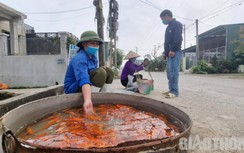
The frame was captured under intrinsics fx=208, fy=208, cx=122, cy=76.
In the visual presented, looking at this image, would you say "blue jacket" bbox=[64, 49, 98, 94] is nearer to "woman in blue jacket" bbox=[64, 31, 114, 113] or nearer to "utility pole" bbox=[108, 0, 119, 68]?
"woman in blue jacket" bbox=[64, 31, 114, 113]

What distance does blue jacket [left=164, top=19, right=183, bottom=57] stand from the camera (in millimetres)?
4270

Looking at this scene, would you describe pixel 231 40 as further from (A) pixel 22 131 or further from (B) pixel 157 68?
(A) pixel 22 131

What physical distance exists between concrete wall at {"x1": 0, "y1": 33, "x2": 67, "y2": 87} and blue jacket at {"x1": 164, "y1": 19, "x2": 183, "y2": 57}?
18.6 ft

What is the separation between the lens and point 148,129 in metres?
1.58

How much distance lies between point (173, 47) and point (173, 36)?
307mm

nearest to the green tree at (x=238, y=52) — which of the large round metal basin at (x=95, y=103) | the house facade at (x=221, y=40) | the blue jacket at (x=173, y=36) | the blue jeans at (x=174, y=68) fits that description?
the house facade at (x=221, y=40)

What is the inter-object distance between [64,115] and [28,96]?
137 cm

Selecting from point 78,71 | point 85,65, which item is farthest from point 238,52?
point 78,71

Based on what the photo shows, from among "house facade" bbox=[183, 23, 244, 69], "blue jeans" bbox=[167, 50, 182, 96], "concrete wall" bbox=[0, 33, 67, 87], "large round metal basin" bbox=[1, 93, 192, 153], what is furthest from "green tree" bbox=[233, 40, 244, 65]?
"large round metal basin" bbox=[1, 93, 192, 153]

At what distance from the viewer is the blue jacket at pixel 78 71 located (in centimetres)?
198

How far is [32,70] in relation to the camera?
929 centimetres

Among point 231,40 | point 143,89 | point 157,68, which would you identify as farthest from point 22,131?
point 157,68

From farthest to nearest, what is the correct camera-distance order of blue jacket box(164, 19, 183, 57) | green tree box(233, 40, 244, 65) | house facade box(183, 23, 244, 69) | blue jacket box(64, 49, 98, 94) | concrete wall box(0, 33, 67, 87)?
house facade box(183, 23, 244, 69) < green tree box(233, 40, 244, 65) < concrete wall box(0, 33, 67, 87) < blue jacket box(164, 19, 183, 57) < blue jacket box(64, 49, 98, 94)

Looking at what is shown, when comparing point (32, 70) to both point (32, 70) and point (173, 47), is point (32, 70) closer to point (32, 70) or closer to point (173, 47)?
point (32, 70)
